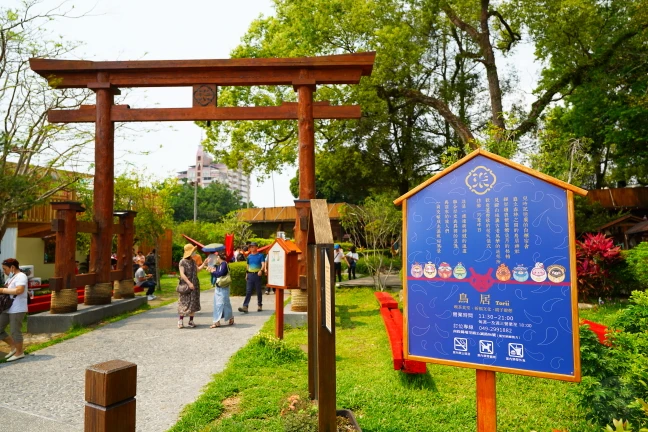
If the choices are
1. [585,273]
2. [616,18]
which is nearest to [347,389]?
[585,273]

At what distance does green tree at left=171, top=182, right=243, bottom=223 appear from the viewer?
59.3 m

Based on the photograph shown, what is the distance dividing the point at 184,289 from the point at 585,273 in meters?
8.72

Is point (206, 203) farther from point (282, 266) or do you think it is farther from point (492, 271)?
point (492, 271)

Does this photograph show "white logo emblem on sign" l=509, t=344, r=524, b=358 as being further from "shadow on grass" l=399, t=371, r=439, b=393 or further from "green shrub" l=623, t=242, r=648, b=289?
"green shrub" l=623, t=242, r=648, b=289

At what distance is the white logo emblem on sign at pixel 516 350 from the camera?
105 inches

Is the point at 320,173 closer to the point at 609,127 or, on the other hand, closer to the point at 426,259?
the point at 609,127

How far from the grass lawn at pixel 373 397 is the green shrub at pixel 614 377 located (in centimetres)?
56

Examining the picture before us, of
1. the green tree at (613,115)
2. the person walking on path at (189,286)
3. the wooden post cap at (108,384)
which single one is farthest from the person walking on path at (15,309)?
the green tree at (613,115)

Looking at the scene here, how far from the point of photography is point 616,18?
611 inches

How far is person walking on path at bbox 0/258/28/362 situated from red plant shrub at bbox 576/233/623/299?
35.3 ft

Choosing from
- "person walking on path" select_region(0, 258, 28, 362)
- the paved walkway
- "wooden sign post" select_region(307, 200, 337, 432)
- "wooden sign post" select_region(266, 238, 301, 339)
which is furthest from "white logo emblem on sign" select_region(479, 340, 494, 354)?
"person walking on path" select_region(0, 258, 28, 362)

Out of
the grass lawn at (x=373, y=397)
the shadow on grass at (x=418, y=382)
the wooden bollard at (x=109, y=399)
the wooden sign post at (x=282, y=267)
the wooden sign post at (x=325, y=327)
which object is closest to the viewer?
the wooden bollard at (x=109, y=399)

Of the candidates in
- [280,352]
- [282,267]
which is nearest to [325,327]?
[280,352]

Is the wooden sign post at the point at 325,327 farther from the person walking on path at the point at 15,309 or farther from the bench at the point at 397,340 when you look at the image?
the person walking on path at the point at 15,309
